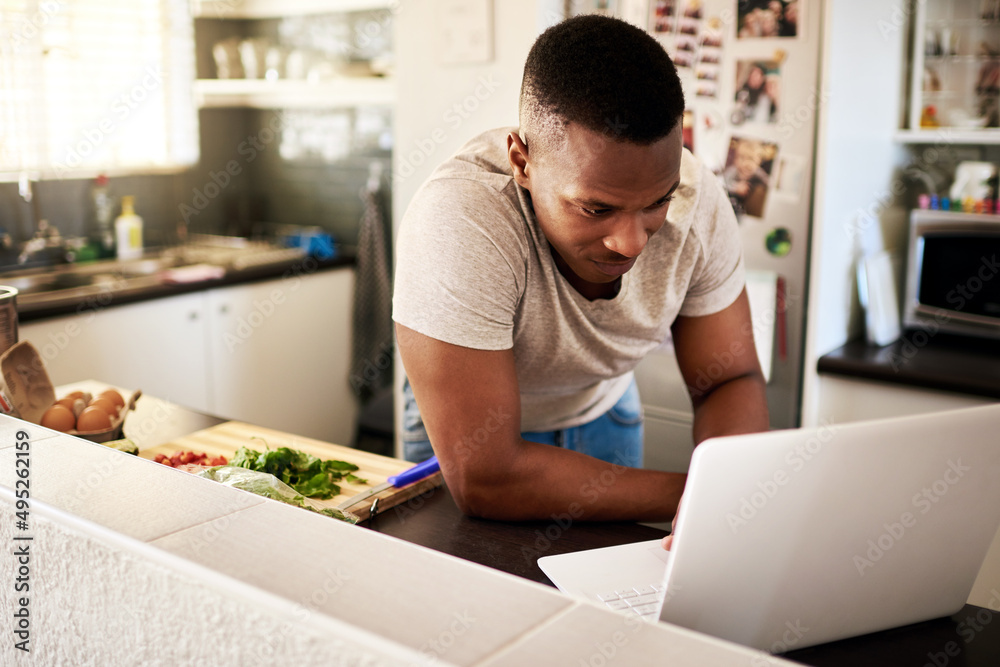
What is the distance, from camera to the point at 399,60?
2777 millimetres

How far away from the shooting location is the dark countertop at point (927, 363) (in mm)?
2090

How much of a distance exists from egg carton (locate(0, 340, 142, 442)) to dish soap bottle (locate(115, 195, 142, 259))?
2.15 m

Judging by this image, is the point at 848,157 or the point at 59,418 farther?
the point at 848,157

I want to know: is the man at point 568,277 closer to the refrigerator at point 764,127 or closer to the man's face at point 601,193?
the man's face at point 601,193

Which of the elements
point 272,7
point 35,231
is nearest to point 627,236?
point 35,231

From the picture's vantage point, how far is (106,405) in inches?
53.9

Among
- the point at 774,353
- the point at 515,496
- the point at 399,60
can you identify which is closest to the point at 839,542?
the point at 515,496

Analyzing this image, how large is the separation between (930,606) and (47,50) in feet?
10.7

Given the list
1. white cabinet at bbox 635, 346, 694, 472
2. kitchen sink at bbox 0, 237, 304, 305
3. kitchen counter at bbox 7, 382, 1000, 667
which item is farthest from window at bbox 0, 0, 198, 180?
kitchen counter at bbox 7, 382, 1000, 667

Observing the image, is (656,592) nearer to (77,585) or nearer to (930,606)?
(930,606)

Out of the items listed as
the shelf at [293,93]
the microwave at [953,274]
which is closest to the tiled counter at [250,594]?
the microwave at [953,274]

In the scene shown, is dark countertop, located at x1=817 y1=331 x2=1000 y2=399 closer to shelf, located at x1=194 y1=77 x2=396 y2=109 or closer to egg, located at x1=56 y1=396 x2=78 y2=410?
egg, located at x1=56 y1=396 x2=78 y2=410

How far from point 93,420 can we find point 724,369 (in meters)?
0.97

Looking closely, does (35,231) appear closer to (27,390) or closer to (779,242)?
(27,390)
